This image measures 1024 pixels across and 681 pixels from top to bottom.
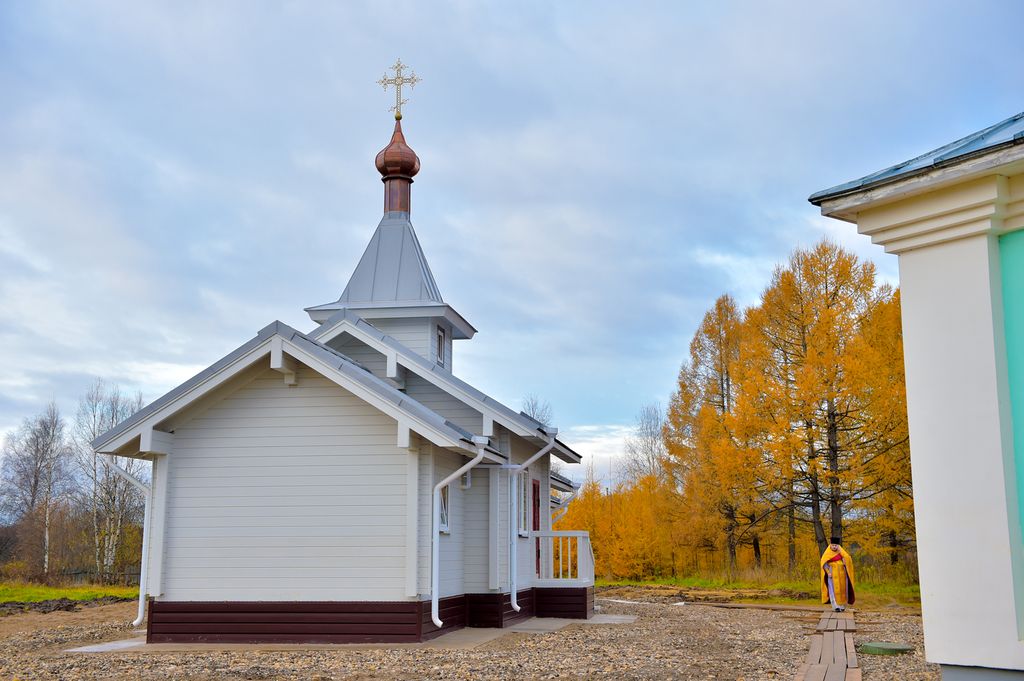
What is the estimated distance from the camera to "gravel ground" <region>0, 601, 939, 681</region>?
9.90m

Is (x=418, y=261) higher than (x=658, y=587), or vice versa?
(x=418, y=261)

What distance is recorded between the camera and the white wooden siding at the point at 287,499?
42.0 feet

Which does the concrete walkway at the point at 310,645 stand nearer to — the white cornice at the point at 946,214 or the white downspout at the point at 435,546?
the white downspout at the point at 435,546

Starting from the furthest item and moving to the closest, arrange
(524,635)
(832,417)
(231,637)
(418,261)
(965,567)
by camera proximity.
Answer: (832,417) → (418,261) → (524,635) → (231,637) → (965,567)

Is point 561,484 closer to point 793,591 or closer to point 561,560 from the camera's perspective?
point 561,560

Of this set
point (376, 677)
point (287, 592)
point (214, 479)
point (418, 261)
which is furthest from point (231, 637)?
point (418, 261)

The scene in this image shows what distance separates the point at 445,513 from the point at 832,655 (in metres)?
5.71

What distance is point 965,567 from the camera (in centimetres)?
399

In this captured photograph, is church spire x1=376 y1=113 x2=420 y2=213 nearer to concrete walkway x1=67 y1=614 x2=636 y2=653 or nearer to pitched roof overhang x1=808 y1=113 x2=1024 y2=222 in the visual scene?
concrete walkway x1=67 y1=614 x2=636 y2=653

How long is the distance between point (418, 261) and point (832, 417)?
11250 mm

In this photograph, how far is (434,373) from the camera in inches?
598

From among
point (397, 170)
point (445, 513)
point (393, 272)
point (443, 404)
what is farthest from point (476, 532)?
point (397, 170)

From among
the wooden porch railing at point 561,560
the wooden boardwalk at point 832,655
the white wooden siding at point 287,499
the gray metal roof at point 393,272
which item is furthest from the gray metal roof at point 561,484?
the white wooden siding at point 287,499

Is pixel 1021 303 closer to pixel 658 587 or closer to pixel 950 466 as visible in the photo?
pixel 950 466
